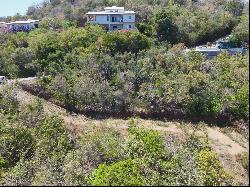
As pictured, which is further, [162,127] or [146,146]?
[162,127]

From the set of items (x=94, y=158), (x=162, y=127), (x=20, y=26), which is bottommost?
(x=162, y=127)

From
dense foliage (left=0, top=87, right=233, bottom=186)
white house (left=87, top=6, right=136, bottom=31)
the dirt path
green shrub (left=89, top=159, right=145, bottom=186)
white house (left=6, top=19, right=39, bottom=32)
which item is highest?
white house (left=87, top=6, right=136, bottom=31)

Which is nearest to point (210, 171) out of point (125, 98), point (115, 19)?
point (125, 98)

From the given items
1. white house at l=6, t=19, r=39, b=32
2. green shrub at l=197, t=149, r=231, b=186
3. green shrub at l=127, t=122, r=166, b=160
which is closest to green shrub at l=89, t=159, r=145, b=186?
green shrub at l=127, t=122, r=166, b=160

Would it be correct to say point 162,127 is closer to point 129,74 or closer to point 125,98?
point 125,98

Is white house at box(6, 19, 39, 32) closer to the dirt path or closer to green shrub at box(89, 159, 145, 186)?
the dirt path
